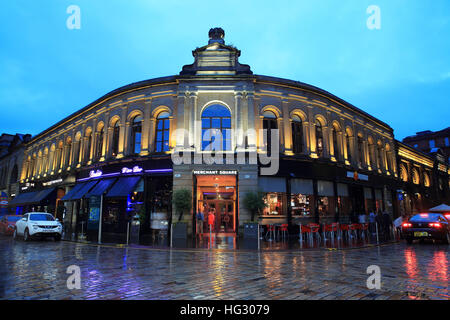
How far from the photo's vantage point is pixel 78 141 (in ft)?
91.5

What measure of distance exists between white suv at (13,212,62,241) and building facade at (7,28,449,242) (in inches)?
73.2

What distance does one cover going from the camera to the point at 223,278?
21.1 feet

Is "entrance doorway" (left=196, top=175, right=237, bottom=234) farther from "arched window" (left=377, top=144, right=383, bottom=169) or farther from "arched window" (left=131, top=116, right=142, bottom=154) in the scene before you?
"arched window" (left=377, top=144, right=383, bottom=169)

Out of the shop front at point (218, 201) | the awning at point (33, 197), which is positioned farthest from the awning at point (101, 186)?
the awning at point (33, 197)

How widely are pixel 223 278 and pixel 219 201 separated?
1518 centimetres

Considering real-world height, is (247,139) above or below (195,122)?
below

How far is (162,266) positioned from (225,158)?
11.6 m

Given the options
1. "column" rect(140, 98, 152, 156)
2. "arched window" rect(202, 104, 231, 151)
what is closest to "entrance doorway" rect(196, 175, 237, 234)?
"arched window" rect(202, 104, 231, 151)

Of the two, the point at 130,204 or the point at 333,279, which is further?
the point at 130,204

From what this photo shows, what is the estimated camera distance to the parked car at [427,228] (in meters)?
13.2

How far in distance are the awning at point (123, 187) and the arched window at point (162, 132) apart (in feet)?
9.64
